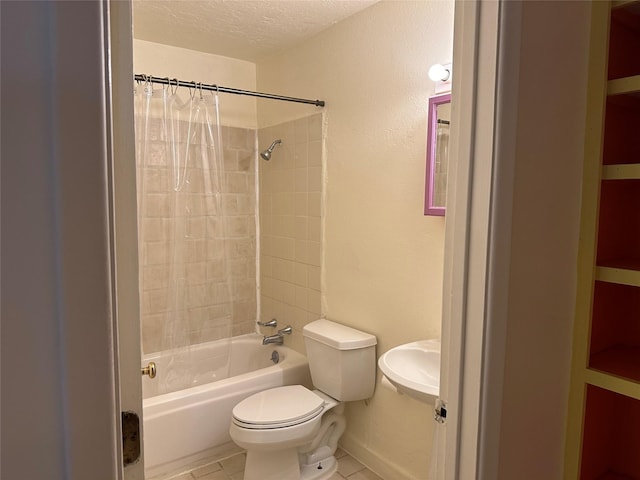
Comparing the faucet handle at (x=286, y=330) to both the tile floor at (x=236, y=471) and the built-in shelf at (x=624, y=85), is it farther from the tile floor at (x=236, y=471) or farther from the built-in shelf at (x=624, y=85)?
the built-in shelf at (x=624, y=85)

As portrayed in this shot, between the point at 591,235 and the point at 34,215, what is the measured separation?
3.66 feet

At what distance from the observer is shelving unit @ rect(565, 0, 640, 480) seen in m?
0.99

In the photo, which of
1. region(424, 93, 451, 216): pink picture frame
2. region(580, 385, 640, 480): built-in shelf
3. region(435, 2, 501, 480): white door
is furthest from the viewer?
region(424, 93, 451, 216): pink picture frame

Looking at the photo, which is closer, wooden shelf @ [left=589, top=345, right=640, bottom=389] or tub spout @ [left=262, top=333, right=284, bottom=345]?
wooden shelf @ [left=589, top=345, right=640, bottom=389]

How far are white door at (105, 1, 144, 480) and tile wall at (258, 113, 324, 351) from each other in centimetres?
204

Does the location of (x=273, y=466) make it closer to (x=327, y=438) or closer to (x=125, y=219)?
(x=327, y=438)

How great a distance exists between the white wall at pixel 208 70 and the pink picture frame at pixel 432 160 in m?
1.64

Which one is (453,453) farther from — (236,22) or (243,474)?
(236,22)

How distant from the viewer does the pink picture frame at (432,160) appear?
1.86 m

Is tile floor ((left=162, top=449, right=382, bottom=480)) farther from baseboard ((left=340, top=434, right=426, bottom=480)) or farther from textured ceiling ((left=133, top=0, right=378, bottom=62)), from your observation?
textured ceiling ((left=133, top=0, right=378, bottom=62))

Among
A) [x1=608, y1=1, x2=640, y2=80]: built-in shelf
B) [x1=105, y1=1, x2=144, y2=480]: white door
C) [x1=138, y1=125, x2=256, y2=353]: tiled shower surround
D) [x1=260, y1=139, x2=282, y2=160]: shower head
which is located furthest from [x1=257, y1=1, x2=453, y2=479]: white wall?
[x1=105, y1=1, x2=144, y2=480]: white door

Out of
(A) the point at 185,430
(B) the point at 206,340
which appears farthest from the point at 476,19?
(B) the point at 206,340

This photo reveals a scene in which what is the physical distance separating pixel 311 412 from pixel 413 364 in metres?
0.61

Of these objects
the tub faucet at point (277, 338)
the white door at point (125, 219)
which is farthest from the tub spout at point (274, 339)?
the white door at point (125, 219)
